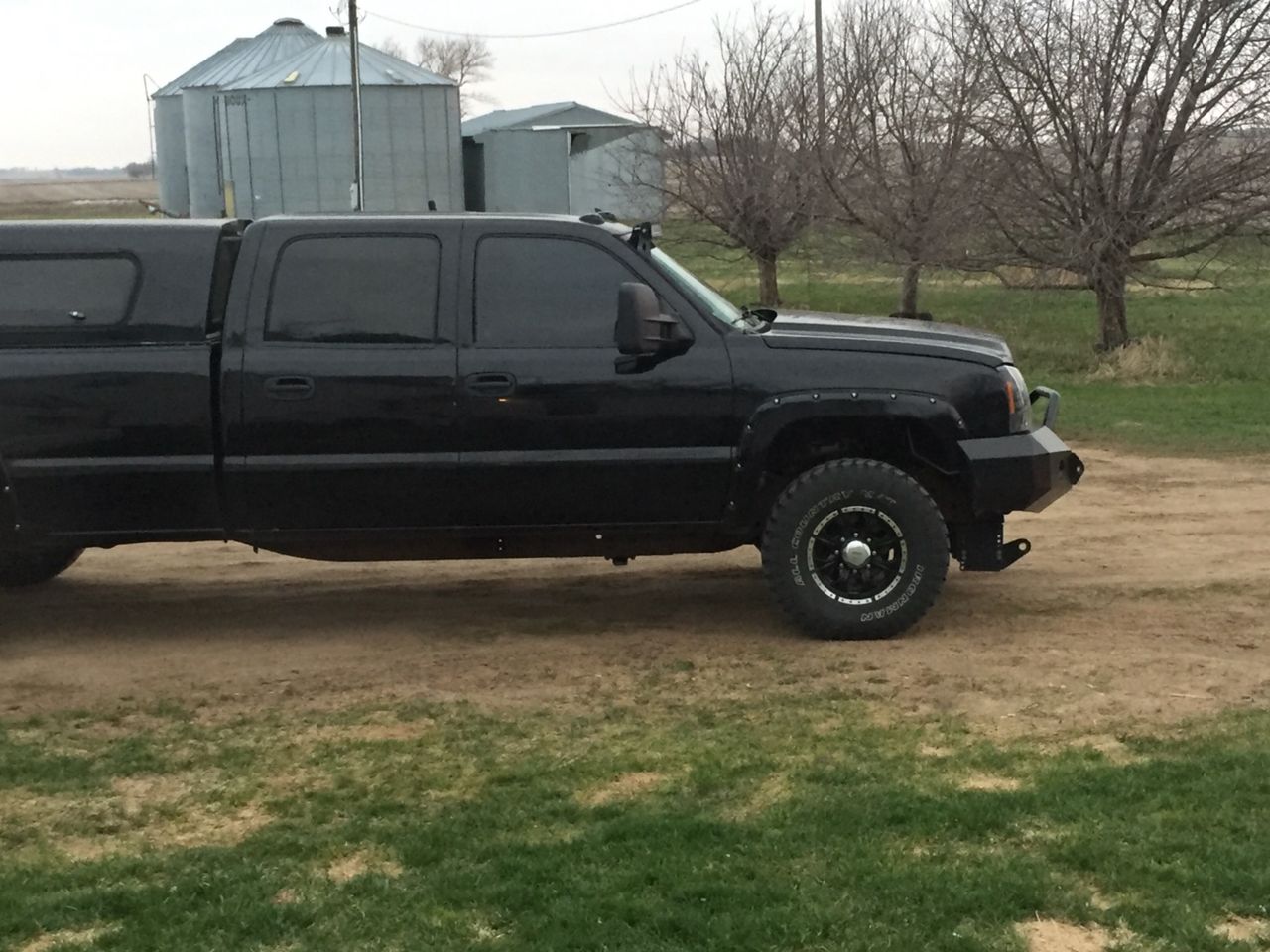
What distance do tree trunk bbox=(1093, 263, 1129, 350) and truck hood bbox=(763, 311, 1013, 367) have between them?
484 inches

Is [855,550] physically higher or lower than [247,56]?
lower

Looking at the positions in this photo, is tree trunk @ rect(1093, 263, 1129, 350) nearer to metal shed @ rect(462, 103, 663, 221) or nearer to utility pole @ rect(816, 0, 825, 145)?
utility pole @ rect(816, 0, 825, 145)

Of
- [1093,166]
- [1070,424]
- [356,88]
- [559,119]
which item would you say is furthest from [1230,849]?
[559,119]

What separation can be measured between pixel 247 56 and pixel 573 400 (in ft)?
132

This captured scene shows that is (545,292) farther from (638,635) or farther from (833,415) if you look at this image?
(638,635)

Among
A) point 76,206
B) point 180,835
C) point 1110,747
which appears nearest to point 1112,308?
point 1110,747

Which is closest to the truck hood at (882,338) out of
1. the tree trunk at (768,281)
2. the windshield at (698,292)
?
the windshield at (698,292)

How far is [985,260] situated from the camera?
65.8ft

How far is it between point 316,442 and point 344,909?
282 cm

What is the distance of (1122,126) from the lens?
58.8 ft

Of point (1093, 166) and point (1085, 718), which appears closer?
point (1085, 718)

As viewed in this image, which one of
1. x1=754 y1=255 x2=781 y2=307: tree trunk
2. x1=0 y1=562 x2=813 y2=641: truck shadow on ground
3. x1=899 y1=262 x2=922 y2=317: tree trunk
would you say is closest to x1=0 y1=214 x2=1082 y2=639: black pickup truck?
x1=0 y1=562 x2=813 y2=641: truck shadow on ground

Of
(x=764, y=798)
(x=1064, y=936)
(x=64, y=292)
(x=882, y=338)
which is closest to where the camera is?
(x=1064, y=936)

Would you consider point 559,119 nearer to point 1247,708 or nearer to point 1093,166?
point 1093,166
